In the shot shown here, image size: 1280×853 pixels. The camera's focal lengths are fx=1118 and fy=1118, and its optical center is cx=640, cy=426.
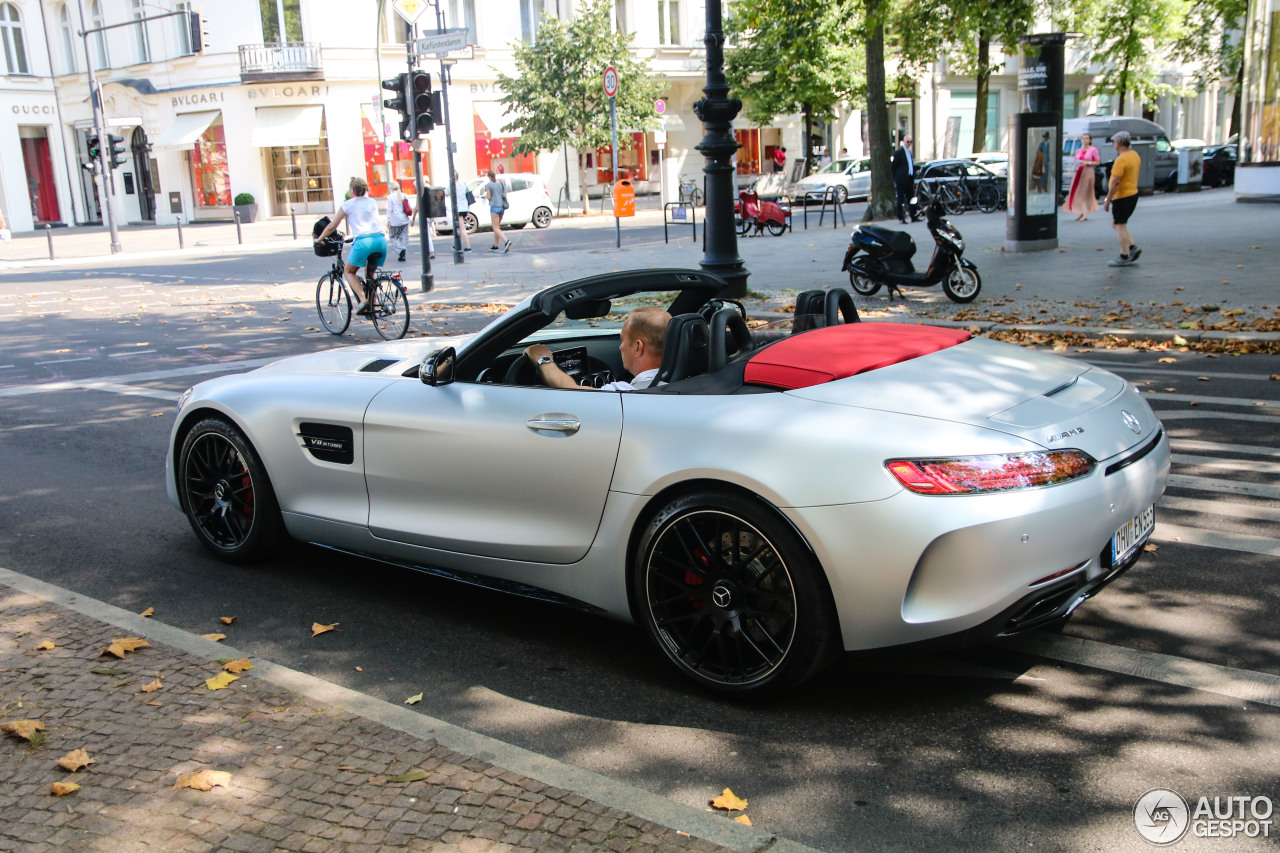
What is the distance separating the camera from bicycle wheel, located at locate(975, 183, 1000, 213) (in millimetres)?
29734

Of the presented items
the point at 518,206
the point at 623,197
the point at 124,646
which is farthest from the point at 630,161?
the point at 124,646

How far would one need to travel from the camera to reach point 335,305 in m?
13.5

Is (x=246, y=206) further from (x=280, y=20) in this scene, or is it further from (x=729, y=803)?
(x=729, y=803)

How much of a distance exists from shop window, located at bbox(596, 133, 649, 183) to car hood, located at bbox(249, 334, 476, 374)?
44997 millimetres

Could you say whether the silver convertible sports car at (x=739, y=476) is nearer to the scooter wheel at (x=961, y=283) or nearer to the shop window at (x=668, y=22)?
the scooter wheel at (x=961, y=283)

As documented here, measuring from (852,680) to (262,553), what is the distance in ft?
8.87

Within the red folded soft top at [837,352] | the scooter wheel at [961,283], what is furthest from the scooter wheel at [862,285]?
the red folded soft top at [837,352]

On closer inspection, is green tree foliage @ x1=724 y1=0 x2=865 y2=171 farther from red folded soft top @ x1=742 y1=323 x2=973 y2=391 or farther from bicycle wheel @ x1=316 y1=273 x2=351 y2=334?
red folded soft top @ x1=742 y1=323 x2=973 y2=391

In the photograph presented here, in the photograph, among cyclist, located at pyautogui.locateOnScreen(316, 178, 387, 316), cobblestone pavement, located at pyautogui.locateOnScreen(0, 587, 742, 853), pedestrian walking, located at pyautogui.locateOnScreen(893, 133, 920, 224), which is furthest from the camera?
pedestrian walking, located at pyautogui.locateOnScreen(893, 133, 920, 224)

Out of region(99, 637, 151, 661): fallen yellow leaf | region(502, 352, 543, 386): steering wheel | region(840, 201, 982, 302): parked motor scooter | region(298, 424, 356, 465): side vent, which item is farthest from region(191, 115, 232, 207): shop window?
region(99, 637, 151, 661): fallen yellow leaf

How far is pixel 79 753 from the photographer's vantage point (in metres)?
3.19

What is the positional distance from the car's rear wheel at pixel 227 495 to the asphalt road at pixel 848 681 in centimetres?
14

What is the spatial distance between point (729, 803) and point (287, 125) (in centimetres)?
4541

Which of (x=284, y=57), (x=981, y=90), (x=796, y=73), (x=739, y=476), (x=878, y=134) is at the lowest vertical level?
(x=739, y=476)
